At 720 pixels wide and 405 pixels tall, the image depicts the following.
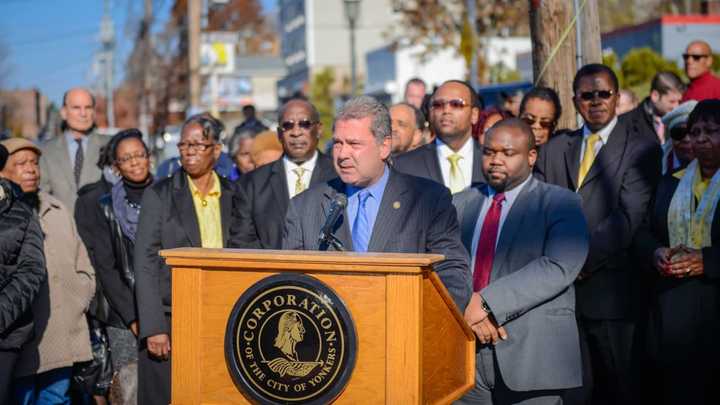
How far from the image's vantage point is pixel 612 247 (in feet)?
20.6

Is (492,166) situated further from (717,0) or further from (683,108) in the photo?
(717,0)

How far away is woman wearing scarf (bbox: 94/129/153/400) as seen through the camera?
24.2 ft

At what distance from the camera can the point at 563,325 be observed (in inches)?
213

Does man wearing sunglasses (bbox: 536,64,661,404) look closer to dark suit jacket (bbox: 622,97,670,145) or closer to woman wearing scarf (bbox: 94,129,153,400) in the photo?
dark suit jacket (bbox: 622,97,670,145)

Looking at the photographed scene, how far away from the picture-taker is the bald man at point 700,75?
391 inches

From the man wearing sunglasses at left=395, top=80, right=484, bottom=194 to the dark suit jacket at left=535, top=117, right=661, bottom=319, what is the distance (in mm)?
902

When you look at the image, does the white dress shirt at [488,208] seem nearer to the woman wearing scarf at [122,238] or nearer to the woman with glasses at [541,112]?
the woman with glasses at [541,112]

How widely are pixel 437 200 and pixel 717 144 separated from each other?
6.87 feet

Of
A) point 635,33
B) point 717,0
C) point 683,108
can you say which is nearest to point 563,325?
point 683,108

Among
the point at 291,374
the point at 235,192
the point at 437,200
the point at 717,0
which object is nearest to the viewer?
the point at 291,374

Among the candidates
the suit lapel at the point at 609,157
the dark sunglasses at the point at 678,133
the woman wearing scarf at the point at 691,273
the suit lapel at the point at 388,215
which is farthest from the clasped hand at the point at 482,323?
the dark sunglasses at the point at 678,133

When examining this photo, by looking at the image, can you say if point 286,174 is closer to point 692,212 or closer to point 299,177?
point 299,177

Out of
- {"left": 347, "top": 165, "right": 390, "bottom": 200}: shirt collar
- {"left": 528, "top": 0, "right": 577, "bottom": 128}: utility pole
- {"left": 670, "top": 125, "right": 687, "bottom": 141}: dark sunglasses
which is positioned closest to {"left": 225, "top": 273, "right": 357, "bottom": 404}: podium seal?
{"left": 347, "top": 165, "right": 390, "bottom": 200}: shirt collar

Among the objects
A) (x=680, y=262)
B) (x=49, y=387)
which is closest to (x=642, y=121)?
(x=680, y=262)
